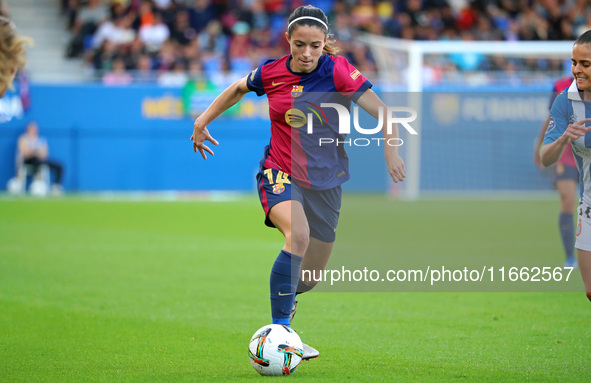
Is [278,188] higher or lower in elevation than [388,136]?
lower

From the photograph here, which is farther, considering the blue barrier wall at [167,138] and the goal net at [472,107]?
the blue barrier wall at [167,138]

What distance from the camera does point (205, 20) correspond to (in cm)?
2523

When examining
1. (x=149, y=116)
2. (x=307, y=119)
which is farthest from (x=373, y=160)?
(x=149, y=116)

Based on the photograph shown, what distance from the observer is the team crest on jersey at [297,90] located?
5461mm

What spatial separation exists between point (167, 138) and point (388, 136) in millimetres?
18847

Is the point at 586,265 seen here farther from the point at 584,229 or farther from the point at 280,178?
the point at 280,178

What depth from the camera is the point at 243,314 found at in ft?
23.5

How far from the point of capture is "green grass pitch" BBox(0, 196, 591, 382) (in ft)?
17.0

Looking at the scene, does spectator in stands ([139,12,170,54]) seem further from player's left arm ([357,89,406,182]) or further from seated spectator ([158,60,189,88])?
player's left arm ([357,89,406,182])

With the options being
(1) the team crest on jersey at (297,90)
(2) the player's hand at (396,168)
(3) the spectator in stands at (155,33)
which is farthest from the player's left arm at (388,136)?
(3) the spectator in stands at (155,33)

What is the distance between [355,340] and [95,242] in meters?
7.04

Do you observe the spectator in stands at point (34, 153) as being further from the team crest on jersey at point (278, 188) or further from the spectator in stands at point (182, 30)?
the team crest on jersey at point (278, 188)

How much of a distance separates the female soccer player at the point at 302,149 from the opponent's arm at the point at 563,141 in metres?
0.92

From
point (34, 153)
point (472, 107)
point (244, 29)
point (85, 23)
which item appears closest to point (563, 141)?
point (472, 107)
